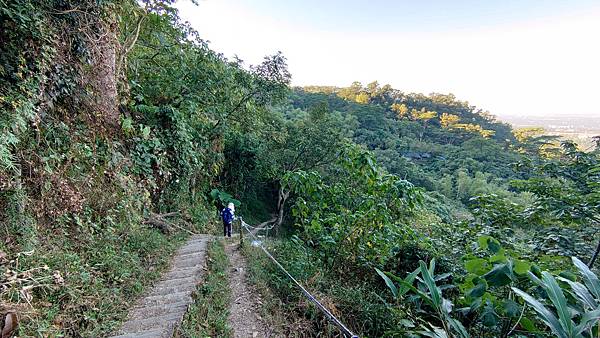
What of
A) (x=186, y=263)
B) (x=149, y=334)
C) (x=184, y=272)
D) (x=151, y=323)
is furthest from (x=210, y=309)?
(x=186, y=263)

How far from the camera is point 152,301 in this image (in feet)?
11.0

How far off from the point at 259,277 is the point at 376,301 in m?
1.70

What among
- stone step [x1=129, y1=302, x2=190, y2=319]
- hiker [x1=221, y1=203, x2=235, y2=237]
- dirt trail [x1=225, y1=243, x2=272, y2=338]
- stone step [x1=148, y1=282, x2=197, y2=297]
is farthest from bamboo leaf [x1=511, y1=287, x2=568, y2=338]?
hiker [x1=221, y1=203, x2=235, y2=237]

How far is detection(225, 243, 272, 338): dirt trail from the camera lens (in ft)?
10.3

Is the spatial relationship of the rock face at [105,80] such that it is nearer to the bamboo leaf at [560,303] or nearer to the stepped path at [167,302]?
the stepped path at [167,302]

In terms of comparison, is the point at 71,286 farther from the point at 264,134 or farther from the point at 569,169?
the point at 264,134

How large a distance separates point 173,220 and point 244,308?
4.07 meters

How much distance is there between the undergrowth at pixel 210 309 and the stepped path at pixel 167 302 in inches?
3.6

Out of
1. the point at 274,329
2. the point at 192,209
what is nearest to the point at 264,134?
the point at 192,209

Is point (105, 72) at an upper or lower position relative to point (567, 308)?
upper

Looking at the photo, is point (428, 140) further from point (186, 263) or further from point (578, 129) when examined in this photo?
point (186, 263)

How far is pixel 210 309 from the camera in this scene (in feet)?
10.5

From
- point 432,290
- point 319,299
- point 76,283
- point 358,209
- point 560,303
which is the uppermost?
point 560,303

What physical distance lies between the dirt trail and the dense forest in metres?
0.19
